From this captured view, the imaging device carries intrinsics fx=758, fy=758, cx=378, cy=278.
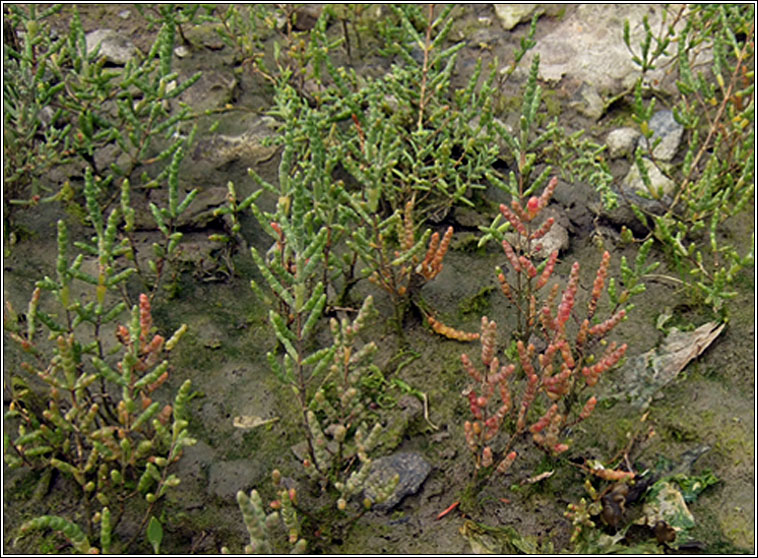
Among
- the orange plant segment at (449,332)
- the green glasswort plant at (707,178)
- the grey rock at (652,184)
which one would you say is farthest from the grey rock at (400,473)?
the grey rock at (652,184)

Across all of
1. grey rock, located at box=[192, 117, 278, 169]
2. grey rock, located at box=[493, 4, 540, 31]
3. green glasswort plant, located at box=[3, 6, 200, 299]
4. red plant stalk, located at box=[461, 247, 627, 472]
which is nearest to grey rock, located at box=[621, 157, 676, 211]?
red plant stalk, located at box=[461, 247, 627, 472]

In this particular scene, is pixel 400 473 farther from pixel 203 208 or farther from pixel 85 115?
pixel 85 115

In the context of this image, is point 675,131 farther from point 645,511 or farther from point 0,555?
point 0,555

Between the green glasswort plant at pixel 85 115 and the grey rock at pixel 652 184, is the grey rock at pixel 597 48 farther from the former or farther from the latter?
the green glasswort plant at pixel 85 115

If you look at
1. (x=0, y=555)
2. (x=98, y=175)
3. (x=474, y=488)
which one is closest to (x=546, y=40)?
(x=98, y=175)

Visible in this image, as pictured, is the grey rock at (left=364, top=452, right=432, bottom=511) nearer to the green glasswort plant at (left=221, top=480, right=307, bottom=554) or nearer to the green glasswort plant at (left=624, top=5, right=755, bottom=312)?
the green glasswort plant at (left=221, top=480, right=307, bottom=554)
